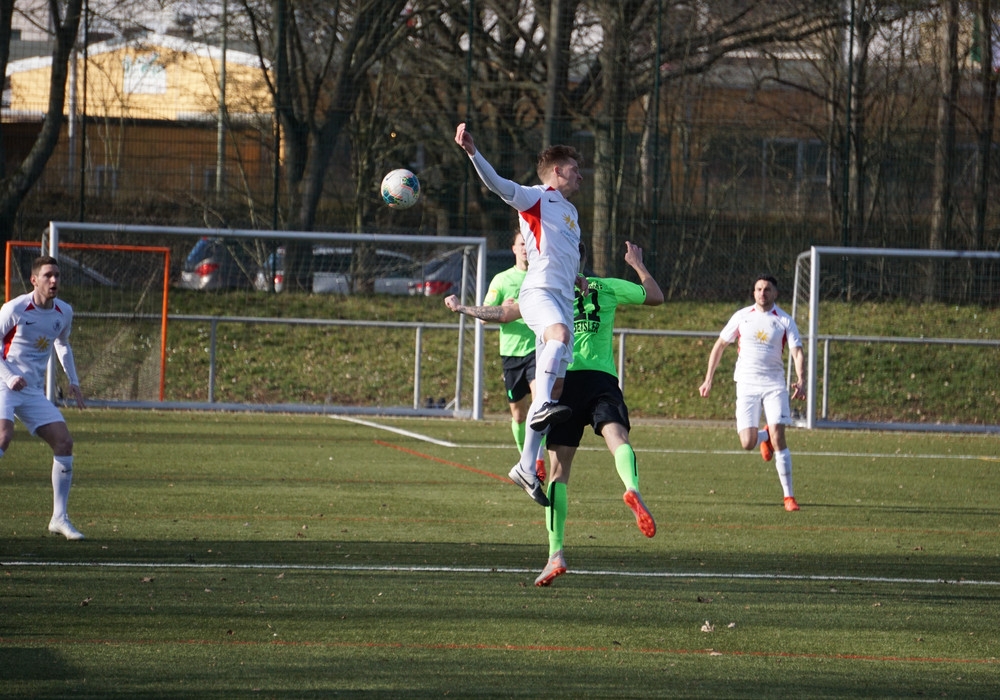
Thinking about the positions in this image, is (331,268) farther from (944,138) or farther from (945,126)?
(945,126)

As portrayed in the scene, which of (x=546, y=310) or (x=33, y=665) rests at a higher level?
(x=546, y=310)

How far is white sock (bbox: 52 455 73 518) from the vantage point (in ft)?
28.8

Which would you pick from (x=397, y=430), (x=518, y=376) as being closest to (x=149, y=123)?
(x=397, y=430)

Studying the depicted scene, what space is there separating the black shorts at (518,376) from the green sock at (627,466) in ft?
14.5

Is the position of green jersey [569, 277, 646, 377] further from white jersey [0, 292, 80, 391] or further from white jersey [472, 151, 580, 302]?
white jersey [0, 292, 80, 391]

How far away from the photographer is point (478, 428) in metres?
17.3

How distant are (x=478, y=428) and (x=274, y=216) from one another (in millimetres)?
6342

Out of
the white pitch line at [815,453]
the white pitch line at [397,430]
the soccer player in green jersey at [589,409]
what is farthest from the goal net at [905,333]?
the soccer player in green jersey at [589,409]

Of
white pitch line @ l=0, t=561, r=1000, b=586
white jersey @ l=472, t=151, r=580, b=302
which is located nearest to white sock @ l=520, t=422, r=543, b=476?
white jersey @ l=472, t=151, r=580, b=302

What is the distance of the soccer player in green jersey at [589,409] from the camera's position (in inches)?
267

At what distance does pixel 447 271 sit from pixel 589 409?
14.0 m

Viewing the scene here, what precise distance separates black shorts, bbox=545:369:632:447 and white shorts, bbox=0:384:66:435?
4097 millimetres

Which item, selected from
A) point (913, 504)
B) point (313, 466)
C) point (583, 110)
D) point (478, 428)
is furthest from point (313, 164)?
point (913, 504)

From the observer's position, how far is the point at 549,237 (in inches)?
276
